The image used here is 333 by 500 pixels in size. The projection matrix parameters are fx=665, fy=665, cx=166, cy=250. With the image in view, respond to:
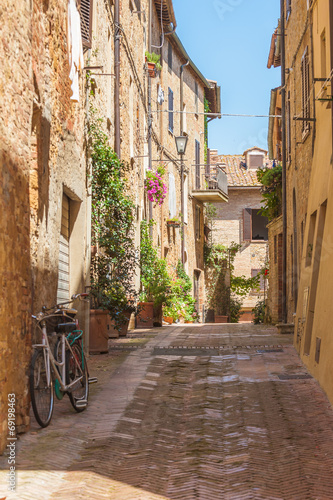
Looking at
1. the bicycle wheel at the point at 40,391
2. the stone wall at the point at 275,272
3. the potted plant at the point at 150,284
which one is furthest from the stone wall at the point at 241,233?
the bicycle wheel at the point at 40,391

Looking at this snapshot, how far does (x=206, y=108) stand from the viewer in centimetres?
2981

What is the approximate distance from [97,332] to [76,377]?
3784 mm

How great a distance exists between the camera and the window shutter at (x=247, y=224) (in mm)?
31281

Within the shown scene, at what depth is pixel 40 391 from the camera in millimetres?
5094

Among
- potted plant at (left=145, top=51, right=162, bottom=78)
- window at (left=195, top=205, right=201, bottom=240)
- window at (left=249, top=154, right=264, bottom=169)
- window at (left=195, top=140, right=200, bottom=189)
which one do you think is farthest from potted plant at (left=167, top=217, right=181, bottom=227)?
window at (left=249, top=154, right=264, bottom=169)

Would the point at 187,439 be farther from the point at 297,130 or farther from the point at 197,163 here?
the point at 197,163

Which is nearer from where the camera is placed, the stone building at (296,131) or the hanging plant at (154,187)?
the stone building at (296,131)

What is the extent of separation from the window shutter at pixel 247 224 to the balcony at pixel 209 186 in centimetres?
313

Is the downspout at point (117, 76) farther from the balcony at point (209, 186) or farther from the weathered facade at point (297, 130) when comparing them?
the balcony at point (209, 186)

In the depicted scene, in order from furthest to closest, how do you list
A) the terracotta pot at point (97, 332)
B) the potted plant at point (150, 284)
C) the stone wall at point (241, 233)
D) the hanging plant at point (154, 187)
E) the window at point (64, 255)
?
the stone wall at point (241, 233)
the hanging plant at point (154, 187)
the potted plant at point (150, 284)
the terracotta pot at point (97, 332)
the window at point (64, 255)

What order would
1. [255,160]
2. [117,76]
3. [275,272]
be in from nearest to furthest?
[117,76], [275,272], [255,160]

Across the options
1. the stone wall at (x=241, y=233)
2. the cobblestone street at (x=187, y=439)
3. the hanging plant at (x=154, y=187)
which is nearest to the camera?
the cobblestone street at (x=187, y=439)

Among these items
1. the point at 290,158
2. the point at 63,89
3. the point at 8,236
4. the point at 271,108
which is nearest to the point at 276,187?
the point at 290,158

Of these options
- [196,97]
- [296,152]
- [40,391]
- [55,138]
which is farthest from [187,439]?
[196,97]
